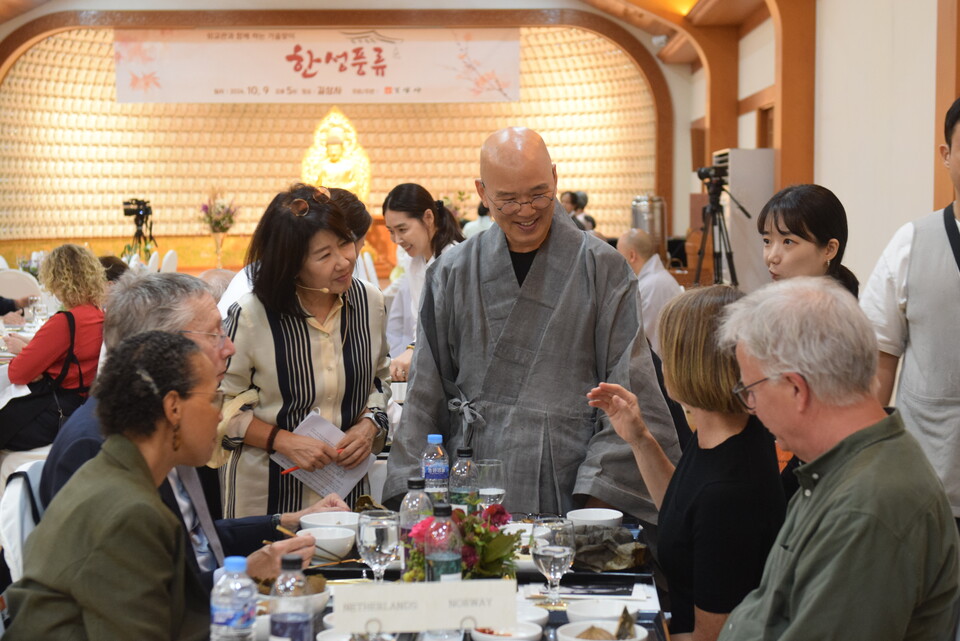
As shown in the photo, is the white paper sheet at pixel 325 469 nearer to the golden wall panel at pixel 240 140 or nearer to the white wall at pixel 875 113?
the white wall at pixel 875 113

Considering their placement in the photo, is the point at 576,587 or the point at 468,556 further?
the point at 576,587

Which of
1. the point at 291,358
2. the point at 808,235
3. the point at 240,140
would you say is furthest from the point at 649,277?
the point at 240,140

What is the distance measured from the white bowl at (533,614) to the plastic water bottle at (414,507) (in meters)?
0.24

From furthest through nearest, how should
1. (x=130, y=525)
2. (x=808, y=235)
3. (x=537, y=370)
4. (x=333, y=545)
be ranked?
(x=808, y=235) < (x=537, y=370) < (x=333, y=545) < (x=130, y=525)

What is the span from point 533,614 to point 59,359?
3.36 metres

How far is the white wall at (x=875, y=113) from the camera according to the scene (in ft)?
17.3

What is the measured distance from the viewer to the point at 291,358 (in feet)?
8.70

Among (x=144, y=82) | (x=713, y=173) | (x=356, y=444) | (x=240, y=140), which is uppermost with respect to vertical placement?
(x=144, y=82)

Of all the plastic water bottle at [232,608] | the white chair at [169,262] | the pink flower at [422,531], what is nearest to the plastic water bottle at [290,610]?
the plastic water bottle at [232,608]

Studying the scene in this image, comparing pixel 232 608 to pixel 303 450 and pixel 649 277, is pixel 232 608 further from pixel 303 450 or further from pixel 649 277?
pixel 649 277

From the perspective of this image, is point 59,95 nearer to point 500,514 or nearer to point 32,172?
point 32,172

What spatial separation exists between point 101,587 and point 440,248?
3301 mm

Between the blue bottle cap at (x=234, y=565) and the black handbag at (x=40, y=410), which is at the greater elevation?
the blue bottle cap at (x=234, y=565)

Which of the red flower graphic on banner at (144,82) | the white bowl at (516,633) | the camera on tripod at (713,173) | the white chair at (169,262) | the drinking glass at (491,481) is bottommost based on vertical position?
the white bowl at (516,633)
